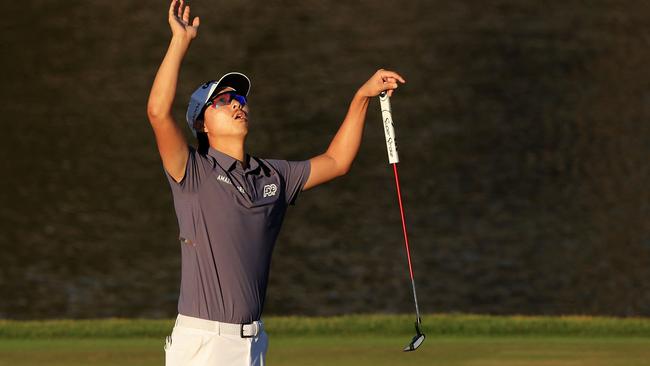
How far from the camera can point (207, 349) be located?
3783 millimetres

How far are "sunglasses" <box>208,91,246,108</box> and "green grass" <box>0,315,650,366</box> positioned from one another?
8.50 feet

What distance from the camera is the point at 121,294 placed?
9.04 m

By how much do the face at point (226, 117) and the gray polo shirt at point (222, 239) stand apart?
0.32 ft

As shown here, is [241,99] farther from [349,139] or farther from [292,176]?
[349,139]

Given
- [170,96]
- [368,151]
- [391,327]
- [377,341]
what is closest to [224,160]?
[170,96]

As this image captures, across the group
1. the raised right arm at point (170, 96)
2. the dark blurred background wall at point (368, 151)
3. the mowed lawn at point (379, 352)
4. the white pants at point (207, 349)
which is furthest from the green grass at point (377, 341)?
the raised right arm at point (170, 96)

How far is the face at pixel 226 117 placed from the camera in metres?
4.01

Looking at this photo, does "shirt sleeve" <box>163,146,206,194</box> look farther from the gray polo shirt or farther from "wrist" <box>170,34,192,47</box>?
"wrist" <box>170,34,192,47</box>

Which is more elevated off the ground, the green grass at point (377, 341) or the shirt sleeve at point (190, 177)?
the shirt sleeve at point (190, 177)

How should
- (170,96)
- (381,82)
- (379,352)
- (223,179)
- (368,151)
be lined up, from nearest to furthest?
(170,96) < (223,179) < (381,82) < (379,352) < (368,151)

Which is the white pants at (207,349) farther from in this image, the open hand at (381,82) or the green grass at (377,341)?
the green grass at (377,341)

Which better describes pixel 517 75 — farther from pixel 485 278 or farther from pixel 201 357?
pixel 201 357

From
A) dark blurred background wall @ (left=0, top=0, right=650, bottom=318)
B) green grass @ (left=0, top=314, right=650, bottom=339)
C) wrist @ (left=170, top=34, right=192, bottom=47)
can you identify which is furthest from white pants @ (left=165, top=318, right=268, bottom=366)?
dark blurred background wall @ (left=0, top=0, right=650, bottom=318)

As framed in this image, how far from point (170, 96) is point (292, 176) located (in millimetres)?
683
